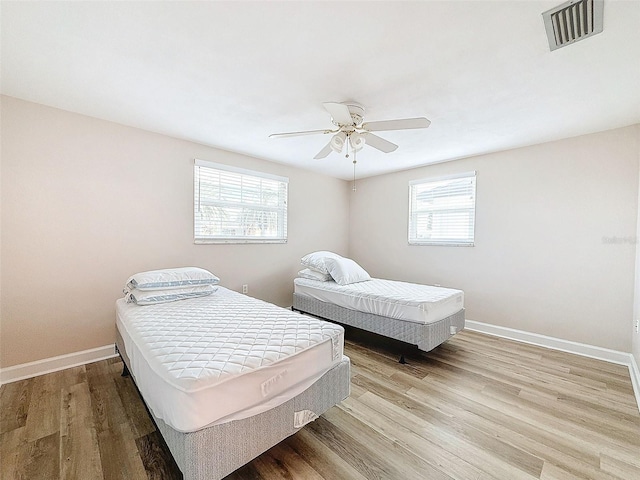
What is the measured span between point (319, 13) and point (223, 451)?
2.14m

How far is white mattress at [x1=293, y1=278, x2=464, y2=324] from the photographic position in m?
2.59

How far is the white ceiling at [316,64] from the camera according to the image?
4.44ft

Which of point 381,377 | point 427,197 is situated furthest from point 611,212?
point 381,377

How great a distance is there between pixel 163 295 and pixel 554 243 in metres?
4.17

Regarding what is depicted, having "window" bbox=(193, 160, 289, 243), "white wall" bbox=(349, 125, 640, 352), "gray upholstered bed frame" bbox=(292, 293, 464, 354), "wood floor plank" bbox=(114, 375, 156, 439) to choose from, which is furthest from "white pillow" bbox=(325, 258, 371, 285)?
"wood floor plank" bbox=(114, 375, 156, 439)

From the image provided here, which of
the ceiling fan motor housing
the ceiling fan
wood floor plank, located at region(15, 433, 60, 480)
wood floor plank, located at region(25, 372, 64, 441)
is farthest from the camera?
the ceiling fan motor housing

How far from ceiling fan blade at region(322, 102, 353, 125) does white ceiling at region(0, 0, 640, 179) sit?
203mm

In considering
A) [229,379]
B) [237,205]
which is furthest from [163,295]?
[237,205]

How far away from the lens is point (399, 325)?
2.68 meters

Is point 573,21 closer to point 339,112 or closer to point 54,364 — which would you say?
point 339,112

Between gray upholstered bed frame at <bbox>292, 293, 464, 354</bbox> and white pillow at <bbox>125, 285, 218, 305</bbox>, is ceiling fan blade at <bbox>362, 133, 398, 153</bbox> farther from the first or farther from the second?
white pillow at <bbox>125, 285, 218, 305</bbox>

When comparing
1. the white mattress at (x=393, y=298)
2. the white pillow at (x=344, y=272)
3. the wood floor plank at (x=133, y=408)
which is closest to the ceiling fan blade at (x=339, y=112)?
the white mattress at (x=393, y=298)

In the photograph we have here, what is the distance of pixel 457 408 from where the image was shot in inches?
75.2

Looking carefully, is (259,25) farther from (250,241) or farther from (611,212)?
(611,212)
